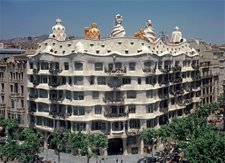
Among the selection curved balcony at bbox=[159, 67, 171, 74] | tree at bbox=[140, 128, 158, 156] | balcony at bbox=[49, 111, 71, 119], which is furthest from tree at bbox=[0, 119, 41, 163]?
curved balcony at bbox=[159, 67, 171, 74]

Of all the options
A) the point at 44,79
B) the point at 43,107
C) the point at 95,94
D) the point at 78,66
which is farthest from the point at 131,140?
the point at 44,79

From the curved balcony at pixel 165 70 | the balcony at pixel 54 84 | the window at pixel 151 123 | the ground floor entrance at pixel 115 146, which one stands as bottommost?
the ground floor entrance at pixel 115 146

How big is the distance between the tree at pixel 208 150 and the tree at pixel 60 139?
22766mm

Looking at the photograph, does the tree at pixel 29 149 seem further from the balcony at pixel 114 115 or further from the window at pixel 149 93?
the window at pixel 149 93

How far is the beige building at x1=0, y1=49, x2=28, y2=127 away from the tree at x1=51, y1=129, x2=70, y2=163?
12856 millimetres

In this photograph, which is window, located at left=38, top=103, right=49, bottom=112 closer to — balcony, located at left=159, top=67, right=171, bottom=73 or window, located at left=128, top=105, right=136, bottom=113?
window, located at left=128, top=105, right=136, bottom=113

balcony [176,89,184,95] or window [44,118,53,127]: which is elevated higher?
balcony [176,89,184,95]

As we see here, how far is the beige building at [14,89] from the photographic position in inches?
3278

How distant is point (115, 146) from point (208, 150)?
28.9 meters

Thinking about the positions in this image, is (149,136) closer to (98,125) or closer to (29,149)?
(98,125)

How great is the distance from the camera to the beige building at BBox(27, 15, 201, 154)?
72.6 m

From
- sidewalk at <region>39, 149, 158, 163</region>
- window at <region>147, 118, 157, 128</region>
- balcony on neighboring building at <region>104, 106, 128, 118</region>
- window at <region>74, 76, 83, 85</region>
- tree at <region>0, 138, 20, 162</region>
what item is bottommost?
sidewalk at <region>39, 149, 158, 163</region>

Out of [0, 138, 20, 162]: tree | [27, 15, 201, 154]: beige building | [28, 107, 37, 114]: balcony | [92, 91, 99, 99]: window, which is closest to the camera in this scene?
[0, 138, 20, 162]: tree

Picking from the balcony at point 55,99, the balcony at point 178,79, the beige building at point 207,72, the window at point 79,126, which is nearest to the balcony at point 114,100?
the window at point 79,126
